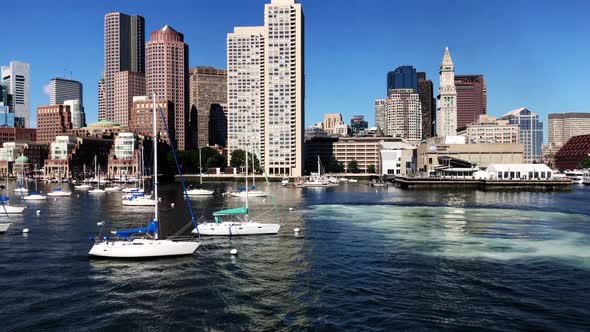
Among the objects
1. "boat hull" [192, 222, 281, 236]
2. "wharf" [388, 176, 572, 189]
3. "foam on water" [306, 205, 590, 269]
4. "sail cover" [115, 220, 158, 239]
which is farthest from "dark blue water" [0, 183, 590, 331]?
"wharf" [388, 176, 572, 189]

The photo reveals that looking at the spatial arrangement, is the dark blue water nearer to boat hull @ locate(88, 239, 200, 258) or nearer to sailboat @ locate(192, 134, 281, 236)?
boat hull @ locate(88, 239, 200, 258)

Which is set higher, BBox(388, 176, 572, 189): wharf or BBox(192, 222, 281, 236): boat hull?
BBox(388, 176, 572, 189): wharf

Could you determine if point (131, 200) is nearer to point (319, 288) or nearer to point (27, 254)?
point (27, 254)

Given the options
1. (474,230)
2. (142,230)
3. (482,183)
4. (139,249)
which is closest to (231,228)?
(142,230)

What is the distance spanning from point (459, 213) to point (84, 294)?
7058 centimetres

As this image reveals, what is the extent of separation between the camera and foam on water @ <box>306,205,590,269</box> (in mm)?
53131

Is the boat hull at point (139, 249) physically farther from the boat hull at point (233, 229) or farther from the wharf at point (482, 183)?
the wharf at point (482, 183)

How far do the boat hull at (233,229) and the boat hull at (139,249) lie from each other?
40.0 ft

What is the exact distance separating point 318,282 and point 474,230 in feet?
117

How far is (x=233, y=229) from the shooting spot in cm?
6312

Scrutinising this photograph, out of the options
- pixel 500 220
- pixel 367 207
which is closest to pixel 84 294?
pixel 500 220

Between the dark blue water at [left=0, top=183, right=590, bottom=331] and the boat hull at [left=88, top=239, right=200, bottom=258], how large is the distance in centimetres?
98

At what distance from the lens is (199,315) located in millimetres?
33469

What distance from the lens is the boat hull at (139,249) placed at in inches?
1940
